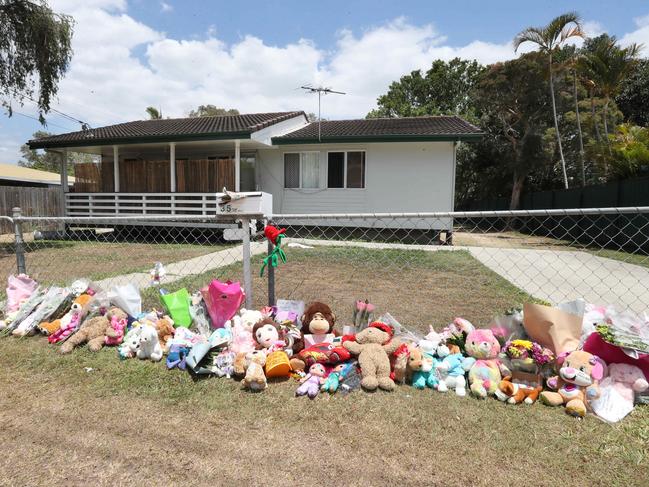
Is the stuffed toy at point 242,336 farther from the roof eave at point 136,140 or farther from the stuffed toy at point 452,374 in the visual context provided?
the roof eave at point 136,140

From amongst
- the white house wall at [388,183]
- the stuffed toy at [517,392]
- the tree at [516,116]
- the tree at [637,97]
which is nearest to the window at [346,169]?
the white house wall at [388,183]

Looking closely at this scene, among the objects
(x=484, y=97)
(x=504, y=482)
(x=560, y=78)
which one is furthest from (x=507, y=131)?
(x=504, y=482)

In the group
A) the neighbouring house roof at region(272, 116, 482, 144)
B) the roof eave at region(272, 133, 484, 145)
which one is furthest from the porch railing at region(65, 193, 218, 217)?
the neighbouring house roof at region(272, 116, 482, 144)

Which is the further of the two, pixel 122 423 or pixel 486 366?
pixel 486 366

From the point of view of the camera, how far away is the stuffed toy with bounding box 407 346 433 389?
2.78 metres

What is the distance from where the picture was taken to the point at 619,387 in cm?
257

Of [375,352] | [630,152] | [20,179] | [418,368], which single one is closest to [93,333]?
[375,352]

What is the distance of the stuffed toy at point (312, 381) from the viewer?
105 inches

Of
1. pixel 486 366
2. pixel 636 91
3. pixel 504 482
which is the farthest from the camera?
pixel 636 91

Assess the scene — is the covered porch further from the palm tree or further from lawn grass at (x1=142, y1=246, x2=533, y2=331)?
the palm tree

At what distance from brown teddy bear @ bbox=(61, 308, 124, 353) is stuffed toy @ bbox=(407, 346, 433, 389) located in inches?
103

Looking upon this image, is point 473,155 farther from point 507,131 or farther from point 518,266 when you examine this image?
point 518,266

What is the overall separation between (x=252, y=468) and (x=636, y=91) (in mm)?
30625

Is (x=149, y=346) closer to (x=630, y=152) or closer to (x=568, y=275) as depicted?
(x=568, y=275)
